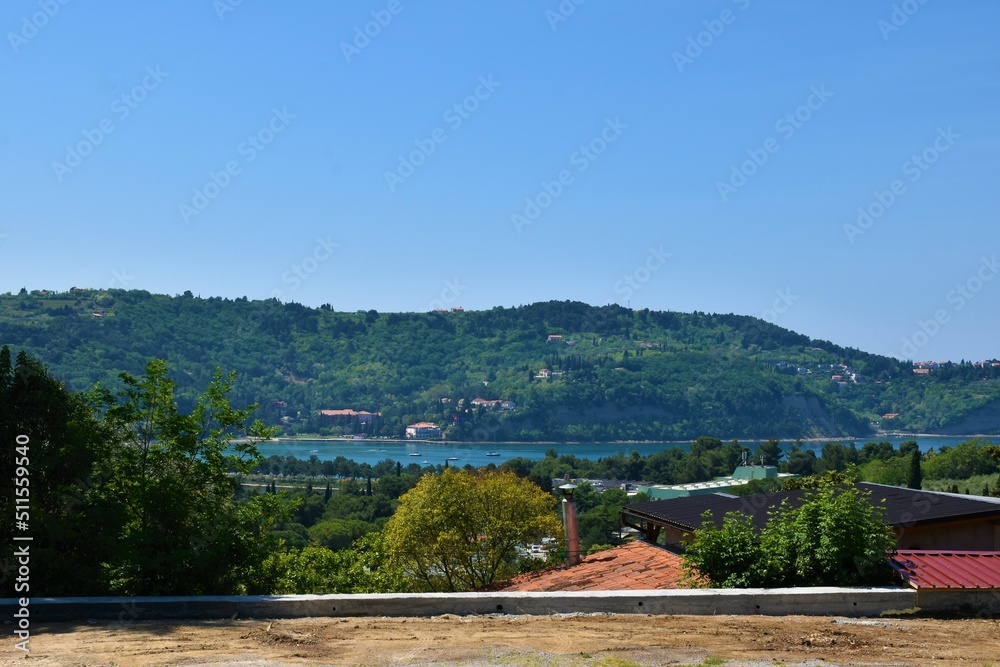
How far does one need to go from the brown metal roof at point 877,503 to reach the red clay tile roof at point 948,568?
1.21 m

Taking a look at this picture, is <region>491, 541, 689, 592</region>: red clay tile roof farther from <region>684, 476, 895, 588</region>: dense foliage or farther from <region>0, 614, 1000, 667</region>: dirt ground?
<region>0, 614, 1000, 667</region>: dirt ground

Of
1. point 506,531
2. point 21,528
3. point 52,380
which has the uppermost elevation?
point 52,380

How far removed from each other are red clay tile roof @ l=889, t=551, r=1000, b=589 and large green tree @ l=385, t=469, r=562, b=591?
12809 millimetres

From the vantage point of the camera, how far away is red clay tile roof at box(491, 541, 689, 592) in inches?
499

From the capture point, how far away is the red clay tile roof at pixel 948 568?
25.1 ft

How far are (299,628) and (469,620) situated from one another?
131cm

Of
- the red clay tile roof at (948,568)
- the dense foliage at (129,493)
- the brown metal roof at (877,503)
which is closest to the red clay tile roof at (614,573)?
the brown metal roof at (877,503)

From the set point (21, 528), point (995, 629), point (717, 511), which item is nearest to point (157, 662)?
point (21, 528)

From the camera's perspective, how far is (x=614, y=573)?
14.0 m

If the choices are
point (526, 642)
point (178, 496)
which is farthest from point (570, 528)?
point (526, 642)

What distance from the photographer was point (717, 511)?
1605cm

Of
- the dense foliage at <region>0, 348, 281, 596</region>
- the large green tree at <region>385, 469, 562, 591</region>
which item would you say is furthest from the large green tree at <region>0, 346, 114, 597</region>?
the large green tree at <region>385, 469, 562, 591</region>

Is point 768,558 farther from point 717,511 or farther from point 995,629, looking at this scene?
point 717,511

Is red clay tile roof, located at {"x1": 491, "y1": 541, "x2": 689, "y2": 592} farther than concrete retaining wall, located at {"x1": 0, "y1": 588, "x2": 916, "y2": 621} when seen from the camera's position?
Yes
